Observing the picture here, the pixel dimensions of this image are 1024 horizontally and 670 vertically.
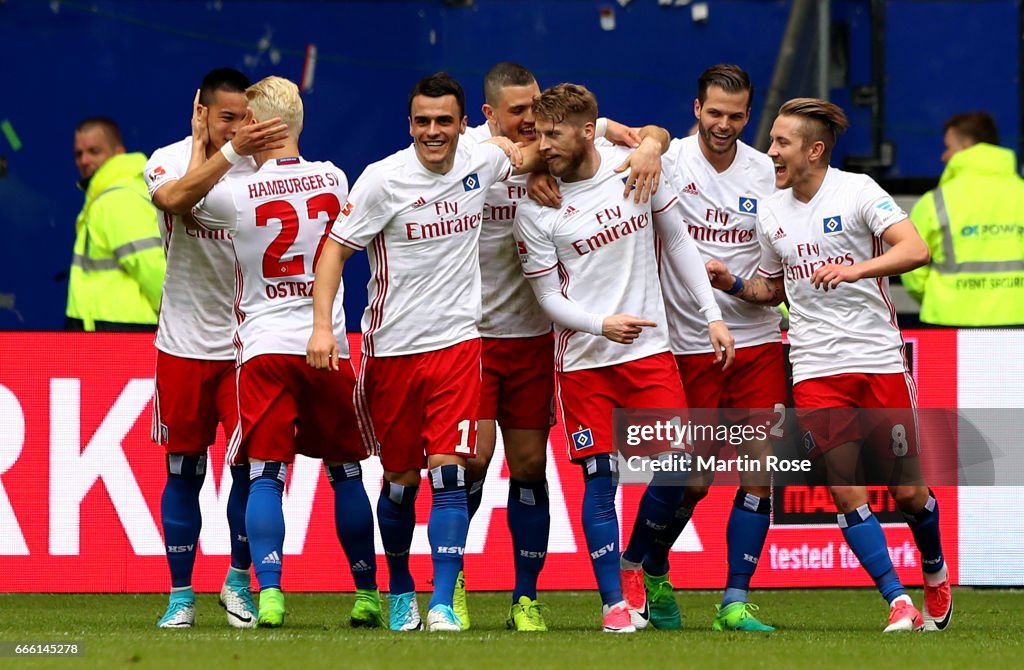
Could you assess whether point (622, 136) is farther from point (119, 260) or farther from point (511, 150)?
point (119, 260)

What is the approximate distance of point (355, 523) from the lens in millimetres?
7637

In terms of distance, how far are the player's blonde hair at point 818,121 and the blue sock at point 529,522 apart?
173 cm

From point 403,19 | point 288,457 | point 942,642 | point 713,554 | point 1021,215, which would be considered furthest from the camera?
point 403,19

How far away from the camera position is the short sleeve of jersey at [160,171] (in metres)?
7.41

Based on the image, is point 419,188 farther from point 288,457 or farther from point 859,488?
point 859,488

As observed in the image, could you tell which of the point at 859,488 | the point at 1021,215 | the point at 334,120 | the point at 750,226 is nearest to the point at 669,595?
the point at 859,488

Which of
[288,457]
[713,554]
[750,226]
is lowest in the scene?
[713,554]

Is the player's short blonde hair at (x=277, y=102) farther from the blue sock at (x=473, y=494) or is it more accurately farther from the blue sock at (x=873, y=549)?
the blue sock at (x=873, y=549)

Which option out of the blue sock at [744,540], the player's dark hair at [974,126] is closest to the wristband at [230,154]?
the blue sock at [744,540]

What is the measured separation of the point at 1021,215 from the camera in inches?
420

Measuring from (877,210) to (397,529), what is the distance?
219 cm

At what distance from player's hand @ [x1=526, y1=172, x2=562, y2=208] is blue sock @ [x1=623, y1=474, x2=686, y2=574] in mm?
1272

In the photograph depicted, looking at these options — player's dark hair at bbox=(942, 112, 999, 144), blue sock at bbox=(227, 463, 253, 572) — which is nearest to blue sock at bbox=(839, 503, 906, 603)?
blue sock at bbox=(227, 463, 253, 572)

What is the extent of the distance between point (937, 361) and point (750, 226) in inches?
76.6
